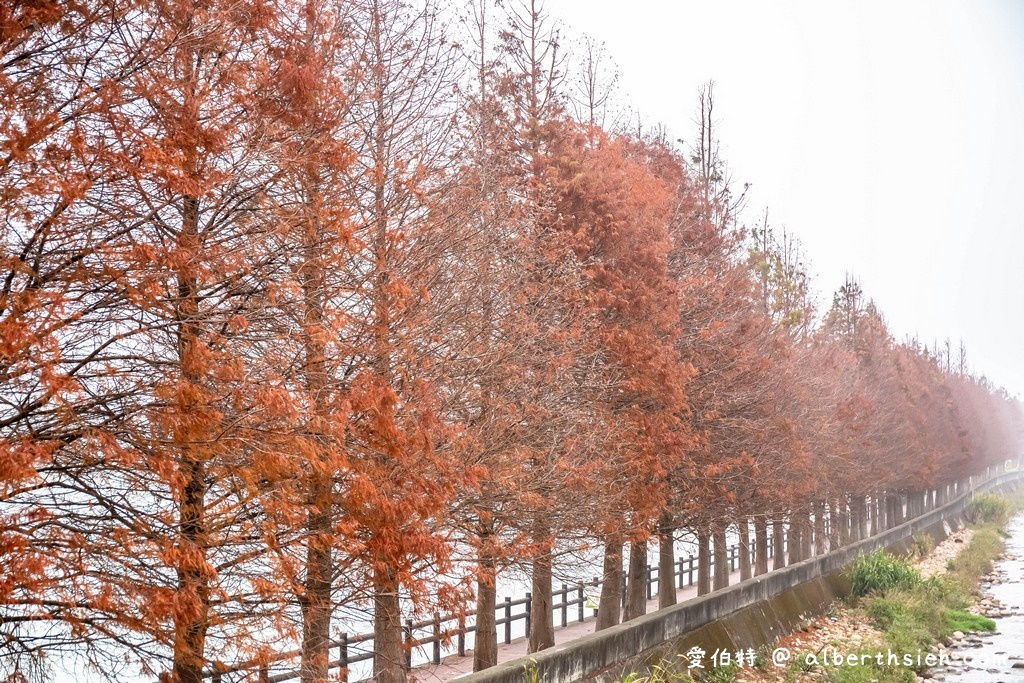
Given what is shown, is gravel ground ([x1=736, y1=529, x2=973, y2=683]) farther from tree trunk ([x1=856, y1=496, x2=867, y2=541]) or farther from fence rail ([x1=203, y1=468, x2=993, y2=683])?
tree trunk ([x1=856, y1=496, x2=867, y2=541])

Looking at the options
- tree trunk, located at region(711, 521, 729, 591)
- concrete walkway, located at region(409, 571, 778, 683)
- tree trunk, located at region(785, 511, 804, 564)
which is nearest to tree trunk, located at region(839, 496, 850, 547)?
tree trunk, located at region(785, 511, 804, 564)

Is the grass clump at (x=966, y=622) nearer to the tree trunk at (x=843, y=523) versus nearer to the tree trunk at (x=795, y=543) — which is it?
the tree trunk at (x=795, y=543)

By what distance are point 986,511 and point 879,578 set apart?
4570 cm

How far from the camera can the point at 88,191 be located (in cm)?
700

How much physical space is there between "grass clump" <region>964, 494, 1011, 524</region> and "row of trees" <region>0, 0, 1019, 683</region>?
6074cm

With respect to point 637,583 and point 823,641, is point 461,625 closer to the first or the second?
point 637,583

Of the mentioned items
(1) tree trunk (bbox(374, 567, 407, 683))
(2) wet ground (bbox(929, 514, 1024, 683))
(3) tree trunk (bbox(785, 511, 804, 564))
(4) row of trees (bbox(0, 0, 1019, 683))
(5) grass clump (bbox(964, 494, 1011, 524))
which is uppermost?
(4) row of trees (bbox(0, 0, 1019, 683))

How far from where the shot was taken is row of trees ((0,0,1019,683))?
680cm

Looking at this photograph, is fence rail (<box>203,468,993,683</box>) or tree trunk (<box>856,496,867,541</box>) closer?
fence rail (<box>203,468,993,683</box>)

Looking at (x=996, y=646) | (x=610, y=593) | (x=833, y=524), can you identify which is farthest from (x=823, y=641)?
(x=833, y=524)

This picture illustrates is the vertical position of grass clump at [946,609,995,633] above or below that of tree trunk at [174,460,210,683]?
below

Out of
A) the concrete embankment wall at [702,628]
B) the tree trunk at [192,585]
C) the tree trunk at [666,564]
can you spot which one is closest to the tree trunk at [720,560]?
the concrete embankment wall at [702,628]

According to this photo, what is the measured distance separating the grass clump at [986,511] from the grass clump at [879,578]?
41673mm

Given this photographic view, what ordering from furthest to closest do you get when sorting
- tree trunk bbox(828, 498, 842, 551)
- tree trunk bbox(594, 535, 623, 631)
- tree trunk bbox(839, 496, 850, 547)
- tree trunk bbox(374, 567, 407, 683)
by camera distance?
tree trunk bbox(839, 496, 850, 547)
tree trunk bbox(828, 498, 842, 551)
tree trunk bbox(594, 535, 623, 631)
tree trunk bbox(374, 567, 407, 683)
